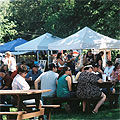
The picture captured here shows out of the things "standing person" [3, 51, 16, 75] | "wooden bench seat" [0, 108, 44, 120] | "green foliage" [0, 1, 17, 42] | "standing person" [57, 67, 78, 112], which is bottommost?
"wooden bench seat" [0, 108, 44, 120]

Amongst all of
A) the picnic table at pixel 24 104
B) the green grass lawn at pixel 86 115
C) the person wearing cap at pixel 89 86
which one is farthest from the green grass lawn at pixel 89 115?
the picnic table at pixel 24 104

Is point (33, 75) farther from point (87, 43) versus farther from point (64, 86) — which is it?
point (87, 43)

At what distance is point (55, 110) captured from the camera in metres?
10.5

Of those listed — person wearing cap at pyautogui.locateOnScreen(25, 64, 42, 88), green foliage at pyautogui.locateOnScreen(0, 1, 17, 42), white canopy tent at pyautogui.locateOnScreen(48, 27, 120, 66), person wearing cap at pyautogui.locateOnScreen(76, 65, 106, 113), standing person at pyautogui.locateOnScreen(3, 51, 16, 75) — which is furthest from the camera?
green foliage at pyautogui.locateOnScreen(0, 1, 17, 42)

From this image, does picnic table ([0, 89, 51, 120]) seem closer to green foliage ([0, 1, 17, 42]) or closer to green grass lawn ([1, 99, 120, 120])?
green grass lawn ([1, 99, 120, 120])

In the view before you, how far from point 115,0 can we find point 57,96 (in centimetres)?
1229

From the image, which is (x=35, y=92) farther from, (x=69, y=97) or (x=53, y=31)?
(x=53, y=31)

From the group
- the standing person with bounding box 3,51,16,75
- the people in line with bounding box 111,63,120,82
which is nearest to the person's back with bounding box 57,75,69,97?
the people in line with bounding box 111,63,120,82

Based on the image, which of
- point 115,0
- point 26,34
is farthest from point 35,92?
point 26,34

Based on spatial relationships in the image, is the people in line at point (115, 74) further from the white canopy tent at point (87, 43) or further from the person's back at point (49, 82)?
the person's back at point (49, 82)

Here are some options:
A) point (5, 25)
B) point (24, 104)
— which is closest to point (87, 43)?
point (24, 104)

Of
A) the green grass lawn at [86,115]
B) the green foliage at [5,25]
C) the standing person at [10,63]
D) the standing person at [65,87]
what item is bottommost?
the green grass lawn at [86,115]

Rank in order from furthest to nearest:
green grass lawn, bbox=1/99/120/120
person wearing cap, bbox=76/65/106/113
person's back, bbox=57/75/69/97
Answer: person's back, bbox=57/75/69/97 < person wearing cap, bbox=76/65/106/113 < green grass lawn, bbox=1/99/120/120

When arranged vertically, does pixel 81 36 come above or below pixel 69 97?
above
